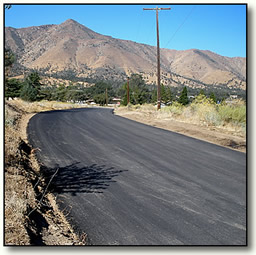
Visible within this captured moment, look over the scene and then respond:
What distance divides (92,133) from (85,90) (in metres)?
79.2

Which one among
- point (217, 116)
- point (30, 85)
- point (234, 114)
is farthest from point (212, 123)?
point (30, 85)

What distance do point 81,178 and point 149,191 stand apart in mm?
1553

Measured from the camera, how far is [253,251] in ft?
11.3

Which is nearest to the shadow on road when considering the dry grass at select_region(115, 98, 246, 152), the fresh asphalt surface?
the fresh asphalt surface

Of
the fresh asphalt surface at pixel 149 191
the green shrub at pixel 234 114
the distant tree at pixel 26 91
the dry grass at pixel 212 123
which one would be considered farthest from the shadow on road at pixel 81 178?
the green shrub at pixel 234 114

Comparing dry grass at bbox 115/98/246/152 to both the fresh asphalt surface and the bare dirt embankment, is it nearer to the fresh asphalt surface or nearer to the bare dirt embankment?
the fresh asphalt surface

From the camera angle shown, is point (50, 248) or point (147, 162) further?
point (147, 162)

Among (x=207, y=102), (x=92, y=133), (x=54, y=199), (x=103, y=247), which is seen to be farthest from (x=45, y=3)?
(x=207, y=102)

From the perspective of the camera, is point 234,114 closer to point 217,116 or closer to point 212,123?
point 217,116

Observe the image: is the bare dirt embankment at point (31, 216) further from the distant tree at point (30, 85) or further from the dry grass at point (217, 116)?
the dry grass at point (217, 116)

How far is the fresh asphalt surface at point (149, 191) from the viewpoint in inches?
152

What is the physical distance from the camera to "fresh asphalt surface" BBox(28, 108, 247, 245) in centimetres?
387

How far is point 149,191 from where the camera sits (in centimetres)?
538

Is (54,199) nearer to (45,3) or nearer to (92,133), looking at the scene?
(45,3)
